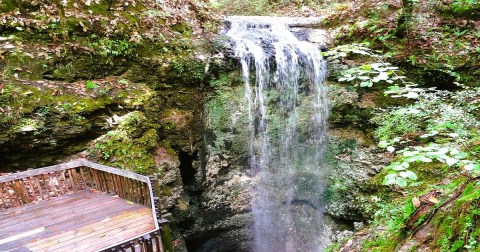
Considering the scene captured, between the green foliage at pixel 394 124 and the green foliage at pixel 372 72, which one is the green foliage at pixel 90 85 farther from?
the green foliage at pixel 394 124

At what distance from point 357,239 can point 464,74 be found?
5.15 metres

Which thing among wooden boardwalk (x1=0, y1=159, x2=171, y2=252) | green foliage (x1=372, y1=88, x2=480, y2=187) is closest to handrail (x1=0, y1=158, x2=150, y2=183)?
wooden boardwalk (x1=0, y1=159, x2=171, y2=252)

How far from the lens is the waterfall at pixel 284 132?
8.73 metres

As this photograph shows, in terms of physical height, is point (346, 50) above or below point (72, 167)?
above

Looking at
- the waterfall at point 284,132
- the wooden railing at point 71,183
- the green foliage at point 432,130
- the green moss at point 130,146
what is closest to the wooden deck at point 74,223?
the wooden railing at point 71,183

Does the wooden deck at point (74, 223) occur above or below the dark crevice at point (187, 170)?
above

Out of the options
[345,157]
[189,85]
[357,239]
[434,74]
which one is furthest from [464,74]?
[189,85]

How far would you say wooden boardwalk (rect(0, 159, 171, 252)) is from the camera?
4.14m

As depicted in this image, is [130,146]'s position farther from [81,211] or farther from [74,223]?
[74,223]

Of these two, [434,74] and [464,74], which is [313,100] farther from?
[464,74]

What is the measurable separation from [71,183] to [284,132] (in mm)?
5737

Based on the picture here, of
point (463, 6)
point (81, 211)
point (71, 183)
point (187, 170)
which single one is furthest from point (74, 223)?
point (463, 6)

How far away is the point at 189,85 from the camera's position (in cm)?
824

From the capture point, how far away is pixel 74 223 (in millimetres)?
4641
